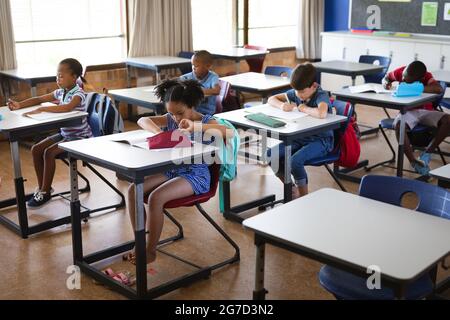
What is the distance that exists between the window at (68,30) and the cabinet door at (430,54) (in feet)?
11.6

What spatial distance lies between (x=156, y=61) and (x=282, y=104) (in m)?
2.96

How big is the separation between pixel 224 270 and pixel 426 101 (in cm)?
228

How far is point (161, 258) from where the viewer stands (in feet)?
11.7

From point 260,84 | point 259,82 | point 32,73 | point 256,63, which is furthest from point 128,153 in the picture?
point 256,63

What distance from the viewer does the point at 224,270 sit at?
341 centimetres

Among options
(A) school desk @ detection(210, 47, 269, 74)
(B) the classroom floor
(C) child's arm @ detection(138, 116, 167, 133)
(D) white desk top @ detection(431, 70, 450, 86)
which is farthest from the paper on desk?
(A) school desk @ detection(210, 47, 269, 74)

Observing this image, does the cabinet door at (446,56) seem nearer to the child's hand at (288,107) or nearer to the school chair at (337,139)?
the school chair at (337,139)

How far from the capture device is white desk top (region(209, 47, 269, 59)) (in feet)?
23.3

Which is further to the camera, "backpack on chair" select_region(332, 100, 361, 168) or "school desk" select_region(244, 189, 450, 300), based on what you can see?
"backpack on chair" select_region(332, 100, 361, 168)

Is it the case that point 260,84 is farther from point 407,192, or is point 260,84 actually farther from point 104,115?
point 407,192

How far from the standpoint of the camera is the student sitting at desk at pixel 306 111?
3.98 meters

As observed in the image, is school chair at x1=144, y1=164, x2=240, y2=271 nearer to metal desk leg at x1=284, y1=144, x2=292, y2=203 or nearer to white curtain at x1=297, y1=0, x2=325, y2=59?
metal desk leg at x1=284, y1=144, x2=292, y2=203

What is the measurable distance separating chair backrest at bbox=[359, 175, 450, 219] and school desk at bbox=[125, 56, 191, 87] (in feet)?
14.0

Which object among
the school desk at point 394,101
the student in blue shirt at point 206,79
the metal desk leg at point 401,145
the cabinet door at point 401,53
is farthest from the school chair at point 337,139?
the cabinet door at point 401,53
